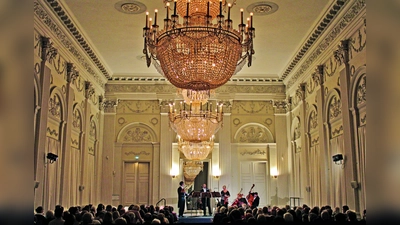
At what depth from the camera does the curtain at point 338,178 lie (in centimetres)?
927

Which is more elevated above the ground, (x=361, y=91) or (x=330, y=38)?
(x=330, y=38)

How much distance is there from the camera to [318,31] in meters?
10.3

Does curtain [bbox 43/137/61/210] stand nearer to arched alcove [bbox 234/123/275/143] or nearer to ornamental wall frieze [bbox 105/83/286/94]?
ornamental wall frieze [bbox 105/83/286/94]

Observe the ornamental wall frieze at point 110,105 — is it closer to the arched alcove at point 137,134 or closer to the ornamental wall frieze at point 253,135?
the arched alcove at point 137,134

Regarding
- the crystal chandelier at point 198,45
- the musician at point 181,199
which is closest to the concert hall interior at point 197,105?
the crystal chandelier at point 198,45

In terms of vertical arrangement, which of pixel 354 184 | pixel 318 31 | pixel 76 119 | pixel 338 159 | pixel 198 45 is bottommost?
pixel 354 184

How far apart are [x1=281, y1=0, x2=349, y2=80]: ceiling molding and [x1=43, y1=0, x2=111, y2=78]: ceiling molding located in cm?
629

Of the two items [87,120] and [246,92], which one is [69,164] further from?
[246,92]

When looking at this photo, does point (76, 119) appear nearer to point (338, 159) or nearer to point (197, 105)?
point (197, 105)

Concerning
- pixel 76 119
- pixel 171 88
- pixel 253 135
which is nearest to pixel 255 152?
pixel 253 135

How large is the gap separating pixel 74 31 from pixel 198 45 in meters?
6.18

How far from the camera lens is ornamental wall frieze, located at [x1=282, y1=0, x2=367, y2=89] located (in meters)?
8.22

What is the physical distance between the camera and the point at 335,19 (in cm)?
936
